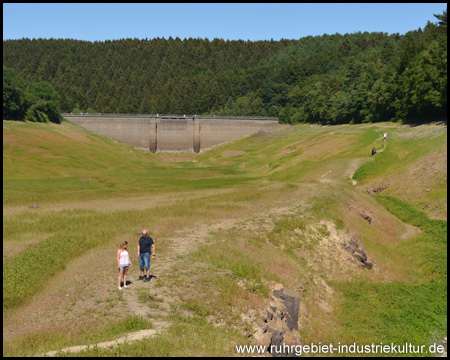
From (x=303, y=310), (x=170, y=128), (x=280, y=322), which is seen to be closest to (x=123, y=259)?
(x=280, y=322)

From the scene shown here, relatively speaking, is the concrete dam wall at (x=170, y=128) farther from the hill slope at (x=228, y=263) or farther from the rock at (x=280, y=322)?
the rock at (x=280, y=322)

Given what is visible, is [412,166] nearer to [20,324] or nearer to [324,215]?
[324,215]

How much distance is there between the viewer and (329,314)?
22875 mm

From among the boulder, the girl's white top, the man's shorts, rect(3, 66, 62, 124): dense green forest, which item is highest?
rect(3, 66, 62, 124): dense green forest

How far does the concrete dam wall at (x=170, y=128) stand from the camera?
6412 inches

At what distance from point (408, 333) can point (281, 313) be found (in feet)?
23.8

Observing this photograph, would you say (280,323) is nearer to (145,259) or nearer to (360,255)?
(145,259)

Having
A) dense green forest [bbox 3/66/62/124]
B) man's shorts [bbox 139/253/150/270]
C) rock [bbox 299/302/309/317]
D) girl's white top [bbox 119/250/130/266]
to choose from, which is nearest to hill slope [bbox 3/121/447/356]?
rock [bbox 299/302/309/317]

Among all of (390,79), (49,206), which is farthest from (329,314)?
(390,79)

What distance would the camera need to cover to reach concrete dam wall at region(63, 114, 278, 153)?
16288 centimetres

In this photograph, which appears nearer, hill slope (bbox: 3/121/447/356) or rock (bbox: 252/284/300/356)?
hill slope (bbox: 3/121/447/356)

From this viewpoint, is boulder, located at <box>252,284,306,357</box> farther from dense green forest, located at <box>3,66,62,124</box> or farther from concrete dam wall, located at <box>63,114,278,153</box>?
concrete dam wall, located at <box>63,114,278,153</box>

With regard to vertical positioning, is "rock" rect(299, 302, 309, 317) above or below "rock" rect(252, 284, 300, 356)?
below

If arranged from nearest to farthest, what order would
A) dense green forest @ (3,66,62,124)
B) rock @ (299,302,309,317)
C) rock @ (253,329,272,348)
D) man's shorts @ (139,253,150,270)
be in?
1. rock @ (253,329,272,348)
2. man's shorts @ (139,253,150,270)
3. rock @ (299,302,309,317)
4. dense green forest @ (3,66,62,124)
